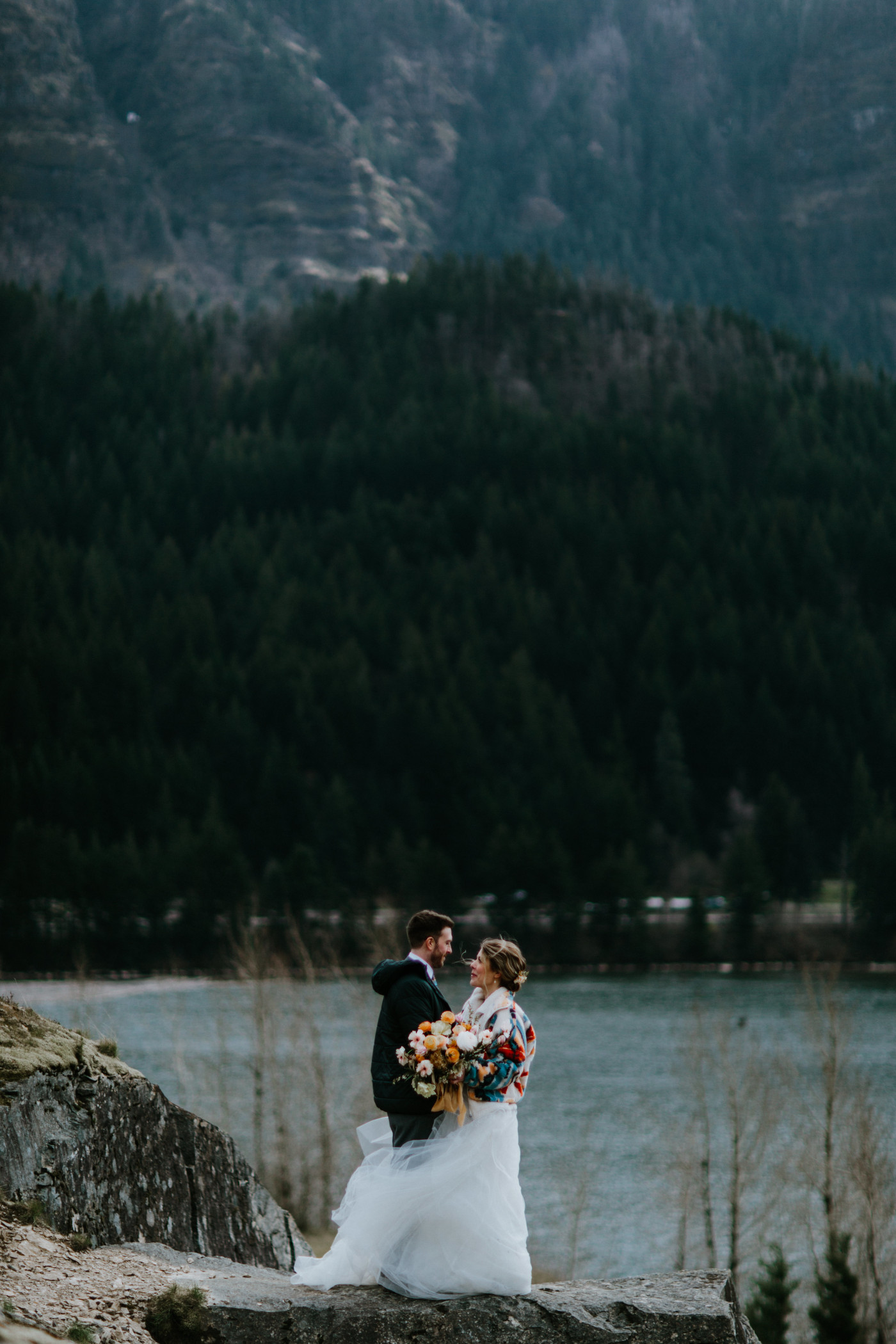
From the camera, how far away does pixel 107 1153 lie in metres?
11.5

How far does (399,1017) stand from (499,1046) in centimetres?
66

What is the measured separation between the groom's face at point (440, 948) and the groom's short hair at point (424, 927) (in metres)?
0.02

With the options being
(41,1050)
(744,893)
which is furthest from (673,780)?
(41,1050)

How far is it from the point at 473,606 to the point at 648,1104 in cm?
10461

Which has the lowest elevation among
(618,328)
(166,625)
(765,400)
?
(166,625)

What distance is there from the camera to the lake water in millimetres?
39281

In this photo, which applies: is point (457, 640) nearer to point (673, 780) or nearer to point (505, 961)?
point (673, 780)

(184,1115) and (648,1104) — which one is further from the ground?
(184,1115)

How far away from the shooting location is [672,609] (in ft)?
506

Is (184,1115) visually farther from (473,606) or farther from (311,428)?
(311,428)

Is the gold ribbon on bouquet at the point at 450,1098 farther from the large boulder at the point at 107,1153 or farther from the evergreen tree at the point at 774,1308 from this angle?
the evergreen tree at the point at 774,1308

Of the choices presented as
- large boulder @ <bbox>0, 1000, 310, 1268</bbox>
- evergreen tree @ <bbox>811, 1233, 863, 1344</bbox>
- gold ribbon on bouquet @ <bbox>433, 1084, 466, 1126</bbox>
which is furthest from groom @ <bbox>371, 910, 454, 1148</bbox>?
evergreen tree @ <bbox>811, 1233, 863, 1344</bbox>

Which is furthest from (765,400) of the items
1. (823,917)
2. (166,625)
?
(823,917)

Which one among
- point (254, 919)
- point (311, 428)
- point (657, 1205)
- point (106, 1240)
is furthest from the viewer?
point (311, 428)
